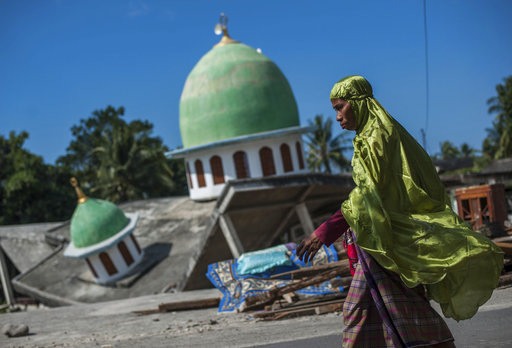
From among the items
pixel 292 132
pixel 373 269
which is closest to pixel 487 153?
pixel 292 132

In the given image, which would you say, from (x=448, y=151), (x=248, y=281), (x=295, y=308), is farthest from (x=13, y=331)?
(x=448, y=151)

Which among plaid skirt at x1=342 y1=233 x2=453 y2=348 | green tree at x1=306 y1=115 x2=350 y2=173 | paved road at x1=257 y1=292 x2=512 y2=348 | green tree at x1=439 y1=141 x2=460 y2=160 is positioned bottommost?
green tree at x1=439 y1=141 x2=460 y2=160

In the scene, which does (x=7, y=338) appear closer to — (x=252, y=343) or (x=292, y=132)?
(x=252, y=343)

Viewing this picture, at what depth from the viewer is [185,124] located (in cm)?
2542

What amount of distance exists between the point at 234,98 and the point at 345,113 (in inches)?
819

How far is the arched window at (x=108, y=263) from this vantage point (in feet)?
72.5

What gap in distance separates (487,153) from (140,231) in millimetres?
40505

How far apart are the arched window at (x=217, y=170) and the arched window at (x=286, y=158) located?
2941 mm

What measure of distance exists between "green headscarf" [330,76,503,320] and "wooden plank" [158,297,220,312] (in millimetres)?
8066

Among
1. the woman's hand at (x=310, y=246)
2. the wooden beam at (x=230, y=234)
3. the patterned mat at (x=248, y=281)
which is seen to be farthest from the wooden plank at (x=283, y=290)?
the wooden beam at (x=230, y=234)

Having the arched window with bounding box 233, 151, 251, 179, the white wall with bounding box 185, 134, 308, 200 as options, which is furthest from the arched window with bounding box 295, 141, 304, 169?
the arched window with bounding box 233, 151, 251, 179

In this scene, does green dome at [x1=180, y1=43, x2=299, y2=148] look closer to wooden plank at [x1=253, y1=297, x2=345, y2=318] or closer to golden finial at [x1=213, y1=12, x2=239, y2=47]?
golden finial at [x1=213, y1=12, x2=239, y2=47]

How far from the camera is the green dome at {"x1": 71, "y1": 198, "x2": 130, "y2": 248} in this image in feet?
70.9

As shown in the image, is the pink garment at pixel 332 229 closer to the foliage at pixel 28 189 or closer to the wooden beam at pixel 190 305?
the wooden beam at pixel 190 305
